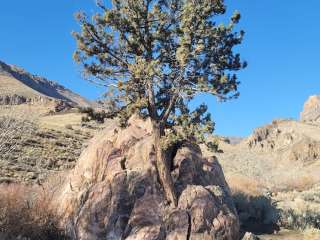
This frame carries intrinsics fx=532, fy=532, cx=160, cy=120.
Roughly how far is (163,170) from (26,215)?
4.75 m

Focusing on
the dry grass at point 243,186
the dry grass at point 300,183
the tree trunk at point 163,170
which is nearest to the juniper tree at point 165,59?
the tree trunk at point 163,170

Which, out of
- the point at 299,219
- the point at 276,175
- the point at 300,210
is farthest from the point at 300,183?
the point at 299,219

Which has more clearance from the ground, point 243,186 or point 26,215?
point 243,186

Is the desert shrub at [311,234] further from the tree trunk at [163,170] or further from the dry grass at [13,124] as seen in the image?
the dry grass at [13,124]

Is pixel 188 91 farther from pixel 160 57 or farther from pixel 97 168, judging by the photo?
pixel 97 168

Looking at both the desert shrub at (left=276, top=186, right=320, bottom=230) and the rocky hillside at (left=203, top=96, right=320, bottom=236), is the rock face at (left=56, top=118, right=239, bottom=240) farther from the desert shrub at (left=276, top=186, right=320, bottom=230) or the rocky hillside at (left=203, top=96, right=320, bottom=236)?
the desert shrub at (left=276, top=186, right=320, bottom=230)

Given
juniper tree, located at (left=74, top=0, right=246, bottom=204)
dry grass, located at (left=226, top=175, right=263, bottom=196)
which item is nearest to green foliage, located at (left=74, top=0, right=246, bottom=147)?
juniper tree, located at (left=74, top=0, right=246, bottom=204)

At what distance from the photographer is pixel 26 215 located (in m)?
16.9

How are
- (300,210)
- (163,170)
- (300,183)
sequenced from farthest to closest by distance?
(300,183) → (300,210) → (163,170)

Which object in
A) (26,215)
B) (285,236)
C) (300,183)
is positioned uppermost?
(300,183)

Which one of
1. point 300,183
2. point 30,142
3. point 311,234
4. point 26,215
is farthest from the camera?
point 300,183

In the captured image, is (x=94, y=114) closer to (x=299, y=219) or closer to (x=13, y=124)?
(x=13, y=124)

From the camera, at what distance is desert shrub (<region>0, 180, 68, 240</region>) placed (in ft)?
53.1

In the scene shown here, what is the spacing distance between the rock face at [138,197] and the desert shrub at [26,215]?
1.85ft
